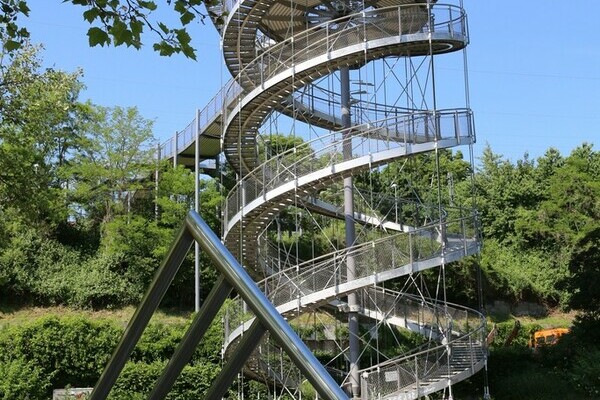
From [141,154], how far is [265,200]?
1752 centimetres

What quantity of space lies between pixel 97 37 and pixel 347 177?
48.5 feet

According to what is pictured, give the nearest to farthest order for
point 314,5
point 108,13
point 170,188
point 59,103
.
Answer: point 108,13, point 59,103, point 314,5, point 170,188

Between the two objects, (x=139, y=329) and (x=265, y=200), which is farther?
(x=265, y=200)

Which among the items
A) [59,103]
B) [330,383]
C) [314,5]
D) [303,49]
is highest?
[314,5]

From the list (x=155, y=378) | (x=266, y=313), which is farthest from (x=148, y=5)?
(x=155, y=378)

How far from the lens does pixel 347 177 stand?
2033 centimetres

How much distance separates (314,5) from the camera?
23797 mm

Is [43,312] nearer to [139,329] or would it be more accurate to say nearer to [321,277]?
[321,277]

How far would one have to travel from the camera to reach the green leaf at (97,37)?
575 cm

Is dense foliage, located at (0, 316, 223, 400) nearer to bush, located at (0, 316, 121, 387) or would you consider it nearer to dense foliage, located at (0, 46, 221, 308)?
bush, located at (0, 316, 121, 387)

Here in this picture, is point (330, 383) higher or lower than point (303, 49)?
lower

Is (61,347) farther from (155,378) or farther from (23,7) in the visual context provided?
(23,7)

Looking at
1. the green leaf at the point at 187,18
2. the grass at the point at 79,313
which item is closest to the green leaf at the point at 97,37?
the green leaf at the point at 187,18

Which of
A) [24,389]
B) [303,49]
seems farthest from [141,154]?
[303,49]
